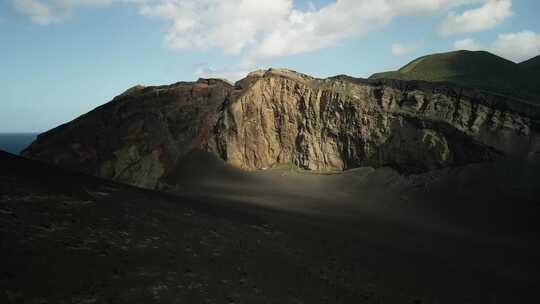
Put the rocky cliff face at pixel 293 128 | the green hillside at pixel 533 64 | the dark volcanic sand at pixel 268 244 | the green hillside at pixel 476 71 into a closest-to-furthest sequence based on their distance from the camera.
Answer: the dark volcanic sand at pixel 268 244
the rocky cliff face at pixel 293 128
the green hillside at pixel 476 71
the green hillside at pixel 533 64

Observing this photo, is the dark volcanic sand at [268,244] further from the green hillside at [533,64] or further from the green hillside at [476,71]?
the green hillside at [533,64]

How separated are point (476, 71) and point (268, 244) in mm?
39631

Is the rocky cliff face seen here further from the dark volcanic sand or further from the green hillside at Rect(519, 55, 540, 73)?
the green hillside at Rect(519, 55, 540, 73)

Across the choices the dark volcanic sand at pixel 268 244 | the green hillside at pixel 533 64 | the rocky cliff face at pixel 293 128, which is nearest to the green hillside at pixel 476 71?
the green hillside at pixel 533 64

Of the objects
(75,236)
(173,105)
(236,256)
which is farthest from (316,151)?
(75,236)

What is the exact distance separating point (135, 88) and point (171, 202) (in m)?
20.4

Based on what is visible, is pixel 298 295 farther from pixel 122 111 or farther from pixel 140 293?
pixel 122 111

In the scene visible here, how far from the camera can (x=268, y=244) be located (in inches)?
365

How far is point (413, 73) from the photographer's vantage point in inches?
1737

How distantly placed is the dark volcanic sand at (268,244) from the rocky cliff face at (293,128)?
1958 mm

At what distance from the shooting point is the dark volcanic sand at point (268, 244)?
18.4ft

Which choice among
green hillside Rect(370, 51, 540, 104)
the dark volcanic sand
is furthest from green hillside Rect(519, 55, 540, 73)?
the dark volcanic sand

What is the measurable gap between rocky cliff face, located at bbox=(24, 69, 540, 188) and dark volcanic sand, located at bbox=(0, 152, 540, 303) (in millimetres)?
1958

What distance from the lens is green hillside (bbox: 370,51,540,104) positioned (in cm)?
3388
